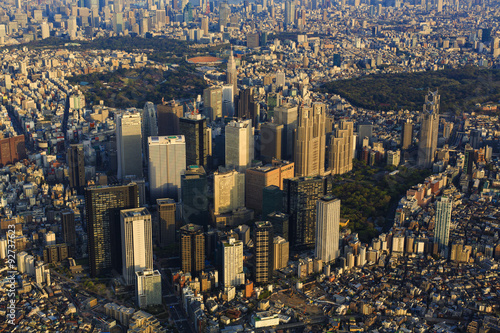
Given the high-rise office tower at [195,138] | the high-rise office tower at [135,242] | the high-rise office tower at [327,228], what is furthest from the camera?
the high-rise office tower at [195,138]

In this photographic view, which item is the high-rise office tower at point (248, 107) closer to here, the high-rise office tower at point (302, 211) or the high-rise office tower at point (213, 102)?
the high-rise office tower at point (213, 102)

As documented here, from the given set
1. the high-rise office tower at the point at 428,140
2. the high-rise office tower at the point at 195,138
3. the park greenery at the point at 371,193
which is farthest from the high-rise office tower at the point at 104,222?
the high-rise office tower at the point at 428,140

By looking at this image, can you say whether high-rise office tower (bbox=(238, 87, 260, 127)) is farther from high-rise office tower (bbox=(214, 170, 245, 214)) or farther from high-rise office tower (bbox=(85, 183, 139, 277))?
high-rise office tower (bbox=(85, 183, 139, 277))

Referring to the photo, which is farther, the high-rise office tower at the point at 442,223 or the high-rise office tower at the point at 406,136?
the high-rise office tower at the point at 406,136

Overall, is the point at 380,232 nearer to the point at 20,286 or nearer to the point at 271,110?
the point at 20,286

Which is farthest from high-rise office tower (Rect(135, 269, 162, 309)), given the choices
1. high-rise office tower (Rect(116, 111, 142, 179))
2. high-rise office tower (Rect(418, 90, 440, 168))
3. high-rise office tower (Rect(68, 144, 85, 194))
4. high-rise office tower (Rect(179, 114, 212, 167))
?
high-rise office tower (Rect(418, 90, 440, 168))

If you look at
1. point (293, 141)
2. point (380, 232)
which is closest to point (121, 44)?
point (293, 141)

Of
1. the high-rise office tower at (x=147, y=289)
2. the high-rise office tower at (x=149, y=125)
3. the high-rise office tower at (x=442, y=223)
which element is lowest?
the high-rise office tower at (x=147, y=289)
